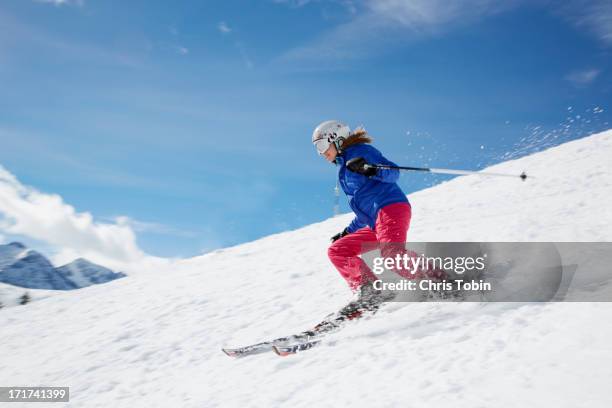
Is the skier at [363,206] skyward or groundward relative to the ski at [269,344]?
skyward

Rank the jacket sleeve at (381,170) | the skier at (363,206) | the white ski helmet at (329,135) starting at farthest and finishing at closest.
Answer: the white ski helmet at (329,135) < the jacket sleeve at (381,170) < the skier at (363,206)

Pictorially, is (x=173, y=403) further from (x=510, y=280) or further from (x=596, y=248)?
(x=596, y=248)

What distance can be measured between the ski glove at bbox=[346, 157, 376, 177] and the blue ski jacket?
74 mm

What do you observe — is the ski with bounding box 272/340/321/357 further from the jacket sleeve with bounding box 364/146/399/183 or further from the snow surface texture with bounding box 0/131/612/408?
the jacket sleeve with bounding box 364/146/399/183

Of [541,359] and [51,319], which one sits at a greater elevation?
[51,319]

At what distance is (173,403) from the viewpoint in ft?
13.3

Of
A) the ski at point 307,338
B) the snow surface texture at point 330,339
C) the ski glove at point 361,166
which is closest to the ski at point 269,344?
the ski at point 307,338

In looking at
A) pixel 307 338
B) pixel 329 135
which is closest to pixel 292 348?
pixel 307 338

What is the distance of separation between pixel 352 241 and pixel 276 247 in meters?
6.78

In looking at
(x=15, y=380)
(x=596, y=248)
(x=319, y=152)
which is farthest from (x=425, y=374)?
(x=15, y=380)

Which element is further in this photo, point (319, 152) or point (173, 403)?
point (319, 152)

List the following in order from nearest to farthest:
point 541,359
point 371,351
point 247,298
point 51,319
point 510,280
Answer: point 541,359 → point 371,351 → point 510,280 → point 247,298 → point 51,319

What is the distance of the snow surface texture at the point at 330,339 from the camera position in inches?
112

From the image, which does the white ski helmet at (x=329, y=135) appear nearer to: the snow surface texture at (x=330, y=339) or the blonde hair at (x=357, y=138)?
the blonde hair at (x=357, y=138)
